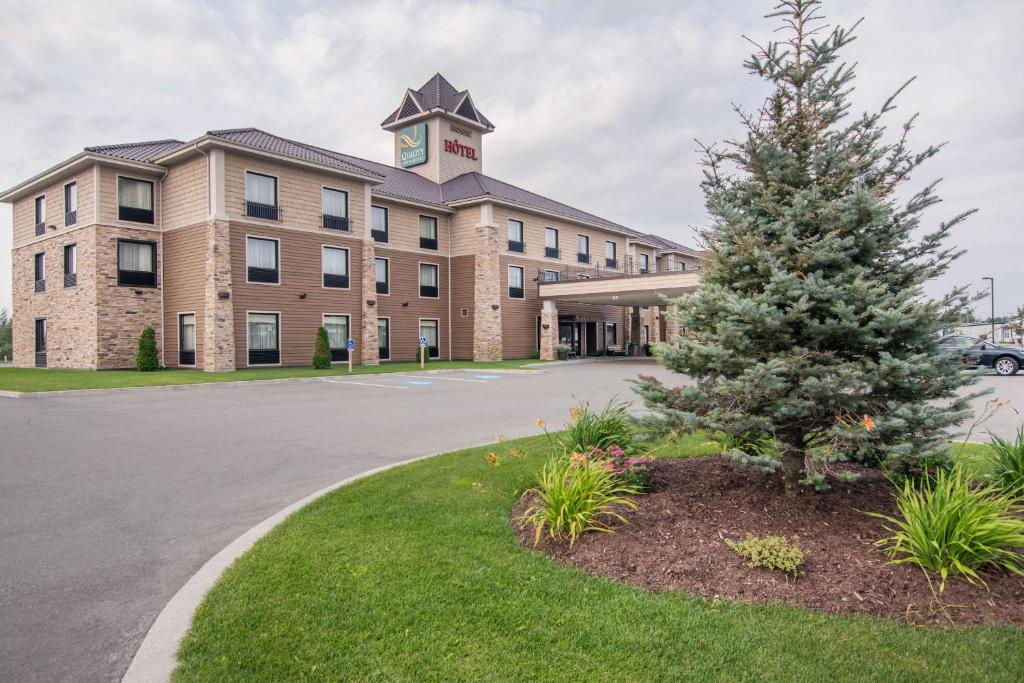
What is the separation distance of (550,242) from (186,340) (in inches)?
816

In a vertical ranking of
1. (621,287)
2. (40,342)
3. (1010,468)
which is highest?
(621,287)

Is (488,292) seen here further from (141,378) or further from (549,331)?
(141,378)

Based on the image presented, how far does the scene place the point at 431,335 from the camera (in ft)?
108

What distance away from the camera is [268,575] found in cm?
374

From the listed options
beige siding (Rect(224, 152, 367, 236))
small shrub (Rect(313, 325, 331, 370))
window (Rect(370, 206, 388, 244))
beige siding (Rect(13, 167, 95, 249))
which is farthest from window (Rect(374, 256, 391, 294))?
beige siding (Rect(13, 167, 95, 249))

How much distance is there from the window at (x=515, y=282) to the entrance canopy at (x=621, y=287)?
4.19 ft

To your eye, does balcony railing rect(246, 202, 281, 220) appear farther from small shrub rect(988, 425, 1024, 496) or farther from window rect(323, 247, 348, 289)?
small shrub rect(988, 425, 1024, 496)

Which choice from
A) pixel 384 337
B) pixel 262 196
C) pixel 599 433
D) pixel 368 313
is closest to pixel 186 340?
pixel 262 196

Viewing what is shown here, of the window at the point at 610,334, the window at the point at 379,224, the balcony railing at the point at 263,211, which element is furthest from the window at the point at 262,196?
the window at the point at 610,334

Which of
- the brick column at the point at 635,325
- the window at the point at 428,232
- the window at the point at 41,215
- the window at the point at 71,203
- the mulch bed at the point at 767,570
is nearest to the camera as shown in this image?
the mulch bed at the point at 767,570

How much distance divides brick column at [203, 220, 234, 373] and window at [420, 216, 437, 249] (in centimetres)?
1115

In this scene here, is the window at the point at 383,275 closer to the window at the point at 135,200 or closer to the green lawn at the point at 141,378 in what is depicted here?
the green lawn at the point at 141,378

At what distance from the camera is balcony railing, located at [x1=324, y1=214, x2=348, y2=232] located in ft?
87.0

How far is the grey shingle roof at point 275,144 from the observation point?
76.3 feet
